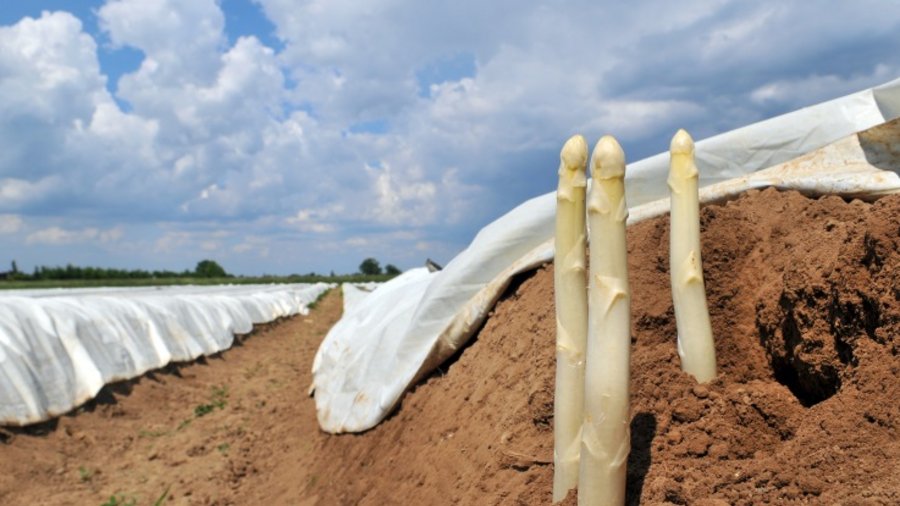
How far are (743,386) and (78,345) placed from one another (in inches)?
320

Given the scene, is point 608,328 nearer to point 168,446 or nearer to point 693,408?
point 693,408

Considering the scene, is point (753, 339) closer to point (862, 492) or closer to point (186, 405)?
point (862, 492)

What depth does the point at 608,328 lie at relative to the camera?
2.15 metres

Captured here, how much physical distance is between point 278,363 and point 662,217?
10187 millimetres

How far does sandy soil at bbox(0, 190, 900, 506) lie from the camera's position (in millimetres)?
2203

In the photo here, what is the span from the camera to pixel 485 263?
5148 mm

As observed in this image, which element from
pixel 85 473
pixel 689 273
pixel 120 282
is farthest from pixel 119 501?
pixel 120 282

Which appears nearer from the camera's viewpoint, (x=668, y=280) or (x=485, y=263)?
(x=668, y=280)

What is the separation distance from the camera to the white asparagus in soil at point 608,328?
84.4 inches

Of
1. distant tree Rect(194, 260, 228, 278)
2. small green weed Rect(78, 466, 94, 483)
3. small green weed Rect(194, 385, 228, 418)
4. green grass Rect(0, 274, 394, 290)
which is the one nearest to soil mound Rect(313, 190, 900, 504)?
small green weed Rect(78, 466, 94, 483)

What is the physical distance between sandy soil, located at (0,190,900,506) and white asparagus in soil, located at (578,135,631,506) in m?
0.24

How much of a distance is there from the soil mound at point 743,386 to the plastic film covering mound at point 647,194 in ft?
0.91

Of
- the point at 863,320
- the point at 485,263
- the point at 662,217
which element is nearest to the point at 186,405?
the point at 485,263

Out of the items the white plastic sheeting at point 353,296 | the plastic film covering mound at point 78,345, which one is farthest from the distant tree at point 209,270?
the plastic film covering mound at point 78,345
